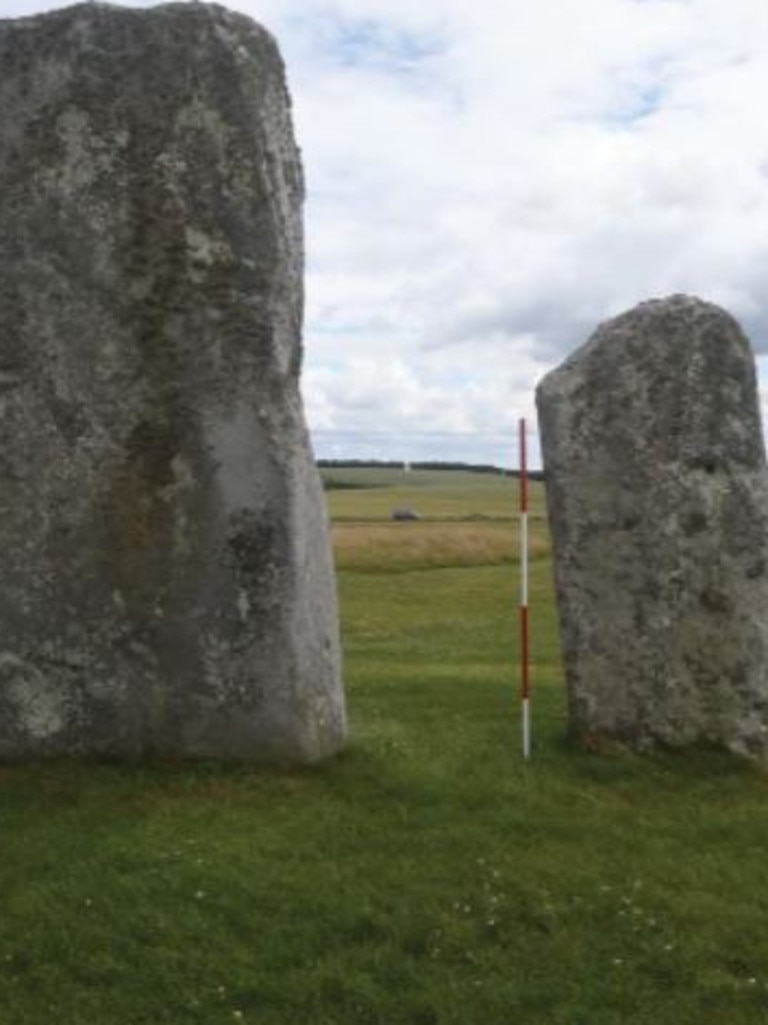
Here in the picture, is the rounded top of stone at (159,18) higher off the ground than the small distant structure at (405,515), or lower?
higher

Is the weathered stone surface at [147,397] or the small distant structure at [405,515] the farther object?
the small distant structure at [405,515]

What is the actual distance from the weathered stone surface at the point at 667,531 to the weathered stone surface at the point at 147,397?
105 inches

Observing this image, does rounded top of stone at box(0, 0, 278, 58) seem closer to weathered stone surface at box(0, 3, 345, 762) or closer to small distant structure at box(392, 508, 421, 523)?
weathered stone surface at box(0, 3, 345, 762)

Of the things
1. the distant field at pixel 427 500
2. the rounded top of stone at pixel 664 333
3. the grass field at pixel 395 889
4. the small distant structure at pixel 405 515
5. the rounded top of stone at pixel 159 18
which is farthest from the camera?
the distant field at pixel 427 500

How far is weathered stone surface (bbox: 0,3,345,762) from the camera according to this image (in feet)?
40.1

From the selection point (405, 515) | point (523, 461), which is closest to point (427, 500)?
point (405, 515)

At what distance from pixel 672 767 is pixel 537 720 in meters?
2.64

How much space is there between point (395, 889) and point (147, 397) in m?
4.65

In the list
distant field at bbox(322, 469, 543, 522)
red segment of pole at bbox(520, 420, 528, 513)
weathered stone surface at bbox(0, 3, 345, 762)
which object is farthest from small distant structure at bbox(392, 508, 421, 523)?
weathered stone surface at bbox(0, 3, 345, 762)

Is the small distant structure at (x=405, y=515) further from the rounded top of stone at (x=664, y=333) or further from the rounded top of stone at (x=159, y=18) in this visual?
the rounded top of stone at (x=159, y=18)

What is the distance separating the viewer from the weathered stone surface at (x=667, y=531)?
42.9ft

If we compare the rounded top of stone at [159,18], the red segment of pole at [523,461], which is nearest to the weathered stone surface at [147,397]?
the rounded top of stone at [159,18]

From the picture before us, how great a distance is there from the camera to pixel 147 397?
40.5ft

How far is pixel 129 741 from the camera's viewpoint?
41.0 ft
